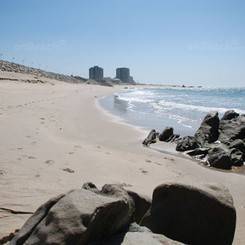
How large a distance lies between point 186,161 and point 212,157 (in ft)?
2.13

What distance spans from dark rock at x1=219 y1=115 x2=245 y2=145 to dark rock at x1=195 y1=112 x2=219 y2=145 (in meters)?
0.22

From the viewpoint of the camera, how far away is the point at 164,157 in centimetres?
1052

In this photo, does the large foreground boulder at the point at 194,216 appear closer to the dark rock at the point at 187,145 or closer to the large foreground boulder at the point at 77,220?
the large foreground boulder at the point at 77,220

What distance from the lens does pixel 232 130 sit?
1310 centimetres

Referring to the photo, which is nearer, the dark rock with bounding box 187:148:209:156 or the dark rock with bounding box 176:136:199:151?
the dark rock with bounding box 187:148:209:156

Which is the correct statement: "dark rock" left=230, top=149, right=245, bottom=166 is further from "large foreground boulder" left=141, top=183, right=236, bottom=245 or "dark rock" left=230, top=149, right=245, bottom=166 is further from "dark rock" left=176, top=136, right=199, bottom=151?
"large foreground boulder" left=141, top=183, right=236, bottom=245

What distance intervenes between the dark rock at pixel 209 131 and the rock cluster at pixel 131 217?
25.9ft

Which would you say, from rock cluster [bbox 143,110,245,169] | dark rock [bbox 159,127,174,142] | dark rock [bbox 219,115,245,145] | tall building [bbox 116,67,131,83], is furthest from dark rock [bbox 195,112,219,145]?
tall building [bbox 116,67,131,83]

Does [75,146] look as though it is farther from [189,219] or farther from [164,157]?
[189,219]

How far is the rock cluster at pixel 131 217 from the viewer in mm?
3250

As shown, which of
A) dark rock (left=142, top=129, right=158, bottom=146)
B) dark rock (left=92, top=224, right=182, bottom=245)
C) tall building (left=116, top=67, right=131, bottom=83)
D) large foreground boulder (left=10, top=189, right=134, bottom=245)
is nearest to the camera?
large foreground boulder (left=10, top=189, right=134, bottom=245)

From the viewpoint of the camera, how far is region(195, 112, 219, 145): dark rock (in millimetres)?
12658

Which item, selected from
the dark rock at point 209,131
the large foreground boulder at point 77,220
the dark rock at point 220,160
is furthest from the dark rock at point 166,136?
the large foreground boulder at point 77,220

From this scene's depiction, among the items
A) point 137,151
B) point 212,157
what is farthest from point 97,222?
point 137,151
